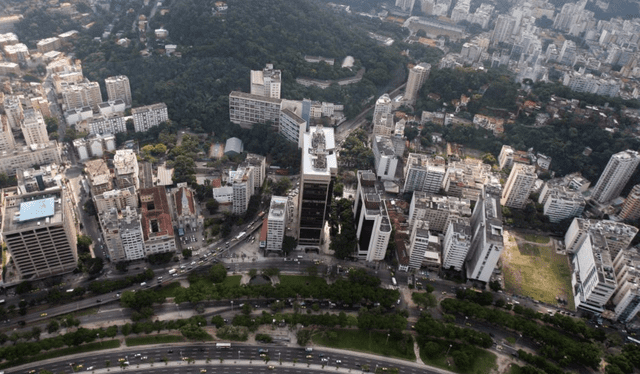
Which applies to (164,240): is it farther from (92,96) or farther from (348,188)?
(92,96)

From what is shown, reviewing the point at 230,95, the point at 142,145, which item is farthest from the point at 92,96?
the point at 230,95

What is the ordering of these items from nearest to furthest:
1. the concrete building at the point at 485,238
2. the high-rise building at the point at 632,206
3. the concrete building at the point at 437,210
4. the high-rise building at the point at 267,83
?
the concrete building at the point at 485,238 < the concrete building at the point at 437,210 < the high-rise building at the point at 632,206 < the high-rise building at the point at 267,83

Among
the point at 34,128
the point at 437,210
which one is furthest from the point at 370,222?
the point at 34,128

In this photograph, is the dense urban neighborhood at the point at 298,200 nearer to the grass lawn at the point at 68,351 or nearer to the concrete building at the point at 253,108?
the grass lawn at the point at 68,351

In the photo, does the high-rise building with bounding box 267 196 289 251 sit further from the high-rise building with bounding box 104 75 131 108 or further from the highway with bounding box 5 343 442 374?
the high-rise building with bounding box 104 75 131 108

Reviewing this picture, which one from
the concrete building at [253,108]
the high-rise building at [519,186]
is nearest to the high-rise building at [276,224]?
the concrete building at [253,108]

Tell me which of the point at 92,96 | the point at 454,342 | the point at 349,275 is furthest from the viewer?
the point at 92,96
